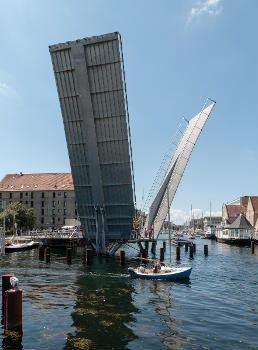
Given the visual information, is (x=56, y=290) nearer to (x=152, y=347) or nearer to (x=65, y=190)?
(x=152, y=347)

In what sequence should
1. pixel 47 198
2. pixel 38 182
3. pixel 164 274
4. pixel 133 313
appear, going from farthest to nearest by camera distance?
pixel 38 182, pixel 47 198, pixel 164 274, pixel 133 313

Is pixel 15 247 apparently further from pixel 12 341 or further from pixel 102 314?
pixel 12 341

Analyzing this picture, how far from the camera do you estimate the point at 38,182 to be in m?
98.0

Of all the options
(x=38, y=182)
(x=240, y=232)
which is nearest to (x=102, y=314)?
(x=240, y=232)

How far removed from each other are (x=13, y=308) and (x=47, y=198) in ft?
277

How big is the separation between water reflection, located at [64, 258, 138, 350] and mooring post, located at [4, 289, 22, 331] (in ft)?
6.68

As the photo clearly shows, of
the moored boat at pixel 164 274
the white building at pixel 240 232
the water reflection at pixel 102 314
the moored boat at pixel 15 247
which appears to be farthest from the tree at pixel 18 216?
the moored boat at pixel 164 274

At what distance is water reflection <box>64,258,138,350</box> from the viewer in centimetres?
1209

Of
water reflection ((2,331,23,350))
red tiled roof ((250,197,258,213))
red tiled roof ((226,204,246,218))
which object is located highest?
red tiled roof ((250,197,258,213))

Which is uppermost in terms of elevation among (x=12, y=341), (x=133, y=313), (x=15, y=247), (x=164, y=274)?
(x=12, y=341)

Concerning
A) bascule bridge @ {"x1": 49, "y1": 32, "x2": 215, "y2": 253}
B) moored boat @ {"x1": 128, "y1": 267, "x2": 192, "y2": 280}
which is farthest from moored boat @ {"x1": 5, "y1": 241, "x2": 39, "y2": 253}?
moored boat @ {"x1": 128, "y1": 267, "x2": 192, "y2": 280}

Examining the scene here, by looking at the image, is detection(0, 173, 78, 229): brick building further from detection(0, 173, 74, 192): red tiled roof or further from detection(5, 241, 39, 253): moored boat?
detection(5, 241, 39, 253): moored boat

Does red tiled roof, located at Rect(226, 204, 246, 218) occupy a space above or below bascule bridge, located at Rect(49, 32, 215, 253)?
below

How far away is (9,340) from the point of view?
474 inches
